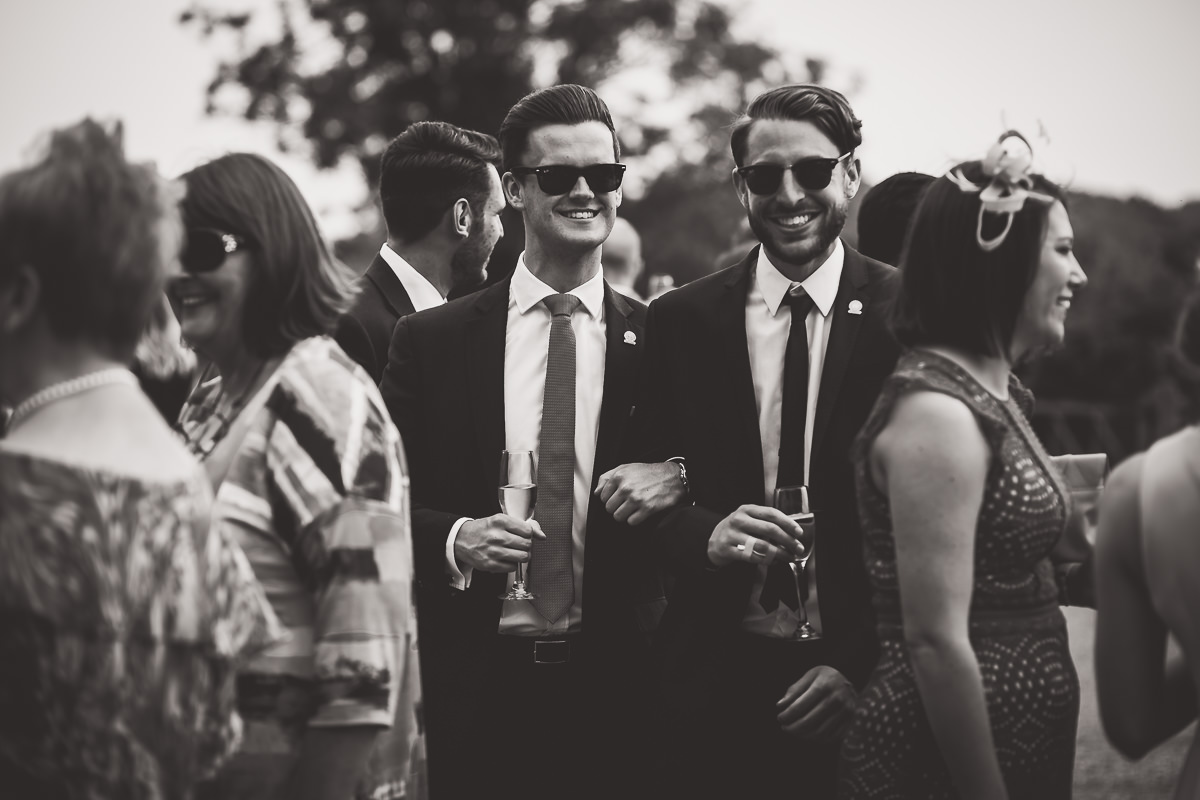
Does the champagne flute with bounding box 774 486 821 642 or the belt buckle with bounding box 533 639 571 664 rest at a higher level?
the champagne flute with bounding box 774 486 821 642

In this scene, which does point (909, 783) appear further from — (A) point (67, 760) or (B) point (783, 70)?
(B) point (783, 70)

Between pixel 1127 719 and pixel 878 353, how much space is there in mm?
1426

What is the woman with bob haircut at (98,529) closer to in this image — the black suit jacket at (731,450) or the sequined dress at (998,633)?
the sequined dress at (998,633)

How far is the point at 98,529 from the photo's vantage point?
86.0 inches

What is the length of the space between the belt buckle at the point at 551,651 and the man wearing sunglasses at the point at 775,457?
31 cm

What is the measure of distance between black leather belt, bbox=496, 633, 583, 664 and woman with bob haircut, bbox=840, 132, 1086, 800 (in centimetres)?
125

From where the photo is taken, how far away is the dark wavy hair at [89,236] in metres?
2.29

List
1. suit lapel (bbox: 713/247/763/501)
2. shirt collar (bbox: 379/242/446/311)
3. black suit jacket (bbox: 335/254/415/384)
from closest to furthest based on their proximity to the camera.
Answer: suit lapel (bbox: 713/247/763/501) < black suit jacket (bbox: 335/254/415/384) < shirt collar (bbox: 379/242/446/311)

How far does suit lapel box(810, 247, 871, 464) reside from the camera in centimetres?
379

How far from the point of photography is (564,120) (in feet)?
15.1

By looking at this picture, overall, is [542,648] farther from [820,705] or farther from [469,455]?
[820,705]

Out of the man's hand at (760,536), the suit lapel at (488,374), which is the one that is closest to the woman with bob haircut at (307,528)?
the man's hand at (760,536)

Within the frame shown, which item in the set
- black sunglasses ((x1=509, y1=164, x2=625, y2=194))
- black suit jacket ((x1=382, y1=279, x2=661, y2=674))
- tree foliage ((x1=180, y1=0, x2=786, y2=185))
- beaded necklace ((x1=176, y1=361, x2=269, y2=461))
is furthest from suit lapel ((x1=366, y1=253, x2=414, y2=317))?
tree foliage ((x1=180, y1=0, x2=786, y2=185))

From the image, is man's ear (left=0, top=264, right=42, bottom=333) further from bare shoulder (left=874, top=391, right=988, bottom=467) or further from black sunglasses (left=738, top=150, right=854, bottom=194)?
black sunglasses (left=738, top=150, right=854, bottom=194)
